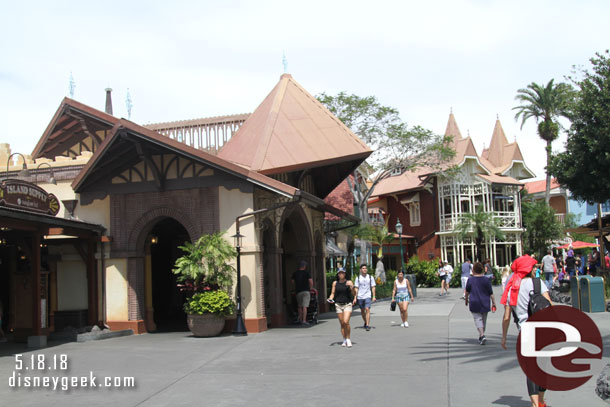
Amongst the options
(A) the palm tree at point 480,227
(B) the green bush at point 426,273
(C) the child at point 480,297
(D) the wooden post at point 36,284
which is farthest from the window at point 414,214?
(D) the wooden post at point 36,284

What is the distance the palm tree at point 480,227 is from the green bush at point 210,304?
103 ft

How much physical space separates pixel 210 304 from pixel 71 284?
495 centimetres

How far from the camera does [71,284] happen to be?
17.6m

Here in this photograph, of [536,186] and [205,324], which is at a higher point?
[536,186]

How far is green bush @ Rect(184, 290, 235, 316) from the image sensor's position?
15148 mm

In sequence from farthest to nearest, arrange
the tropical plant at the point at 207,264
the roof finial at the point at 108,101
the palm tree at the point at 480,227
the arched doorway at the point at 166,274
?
1. the palm tree at the point at 480,227
2. the roof finial at the point at 108,101
3. the arched doorway at the point at 166,274
4. the tropical plant at the point at 207,264

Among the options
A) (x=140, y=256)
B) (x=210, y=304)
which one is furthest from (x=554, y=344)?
(x=140, y=256)

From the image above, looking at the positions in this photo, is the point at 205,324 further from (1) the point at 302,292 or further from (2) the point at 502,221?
(2) the point at 502,221

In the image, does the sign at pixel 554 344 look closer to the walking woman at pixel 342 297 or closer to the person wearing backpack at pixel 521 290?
the person wearing backpack at pixel 521 290

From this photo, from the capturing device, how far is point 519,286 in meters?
8.23

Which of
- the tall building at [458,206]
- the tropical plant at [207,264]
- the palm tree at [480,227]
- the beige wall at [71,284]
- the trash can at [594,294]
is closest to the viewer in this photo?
the tropical plant at [207,264]

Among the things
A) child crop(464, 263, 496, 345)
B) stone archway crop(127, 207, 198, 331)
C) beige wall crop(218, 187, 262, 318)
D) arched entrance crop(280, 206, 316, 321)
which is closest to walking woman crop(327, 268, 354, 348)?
child crop(464, 263, 496, 345)

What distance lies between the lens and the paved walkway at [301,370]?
27.0ft

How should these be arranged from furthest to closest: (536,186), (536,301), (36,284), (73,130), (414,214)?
(536,186), (414,214), (73,130), (36,284), (536,301)
